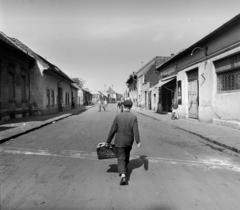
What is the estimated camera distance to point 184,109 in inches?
626

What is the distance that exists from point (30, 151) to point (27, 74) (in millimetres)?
13830

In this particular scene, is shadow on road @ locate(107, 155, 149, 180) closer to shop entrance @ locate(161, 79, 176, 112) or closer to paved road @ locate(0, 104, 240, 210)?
paved road @ locate(0, 104, 240, 210)

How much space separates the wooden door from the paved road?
8.42 meters

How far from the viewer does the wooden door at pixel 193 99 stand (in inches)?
558

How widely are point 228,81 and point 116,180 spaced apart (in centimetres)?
962

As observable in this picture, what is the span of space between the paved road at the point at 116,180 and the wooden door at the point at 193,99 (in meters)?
8.42

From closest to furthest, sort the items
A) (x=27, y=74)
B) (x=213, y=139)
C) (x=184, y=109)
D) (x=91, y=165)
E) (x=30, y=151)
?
(x=91, y=165)
(x=30, y=151)
(x=213, y=139)
(x=184, y=109)
(x=27, y=74)

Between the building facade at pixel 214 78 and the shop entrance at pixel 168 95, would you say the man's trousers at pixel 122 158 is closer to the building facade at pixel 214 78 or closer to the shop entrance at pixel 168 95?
the building facade at pixel 214 78

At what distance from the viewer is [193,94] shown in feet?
47.9

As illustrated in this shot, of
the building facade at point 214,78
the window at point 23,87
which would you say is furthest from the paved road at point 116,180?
the window at point 23,87

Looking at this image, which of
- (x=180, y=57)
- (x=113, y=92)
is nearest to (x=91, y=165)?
(x=180, y=57)

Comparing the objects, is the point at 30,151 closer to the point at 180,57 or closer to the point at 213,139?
the point at 213,139

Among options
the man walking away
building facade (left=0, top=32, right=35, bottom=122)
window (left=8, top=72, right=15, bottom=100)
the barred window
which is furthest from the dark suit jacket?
window (left=8, top=72, right=15, bottom=100)

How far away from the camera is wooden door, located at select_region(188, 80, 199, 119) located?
14.2 metres
